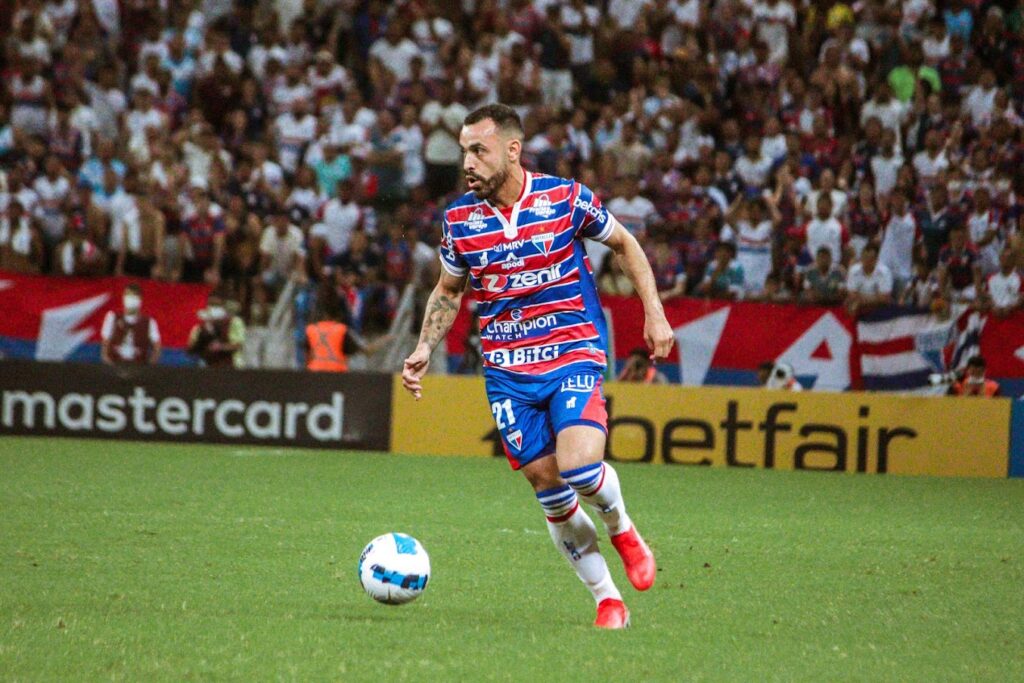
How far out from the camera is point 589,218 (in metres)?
6.84

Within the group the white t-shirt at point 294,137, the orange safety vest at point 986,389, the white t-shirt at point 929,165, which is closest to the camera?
the orange safety vest at point 986,389

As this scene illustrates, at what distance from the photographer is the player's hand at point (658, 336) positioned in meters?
6.46

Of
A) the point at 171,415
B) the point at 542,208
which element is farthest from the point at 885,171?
the point at 542,208

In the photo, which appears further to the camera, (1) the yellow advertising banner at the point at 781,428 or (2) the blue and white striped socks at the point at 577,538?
(1) the yellow advertising banner at the point at 781,428

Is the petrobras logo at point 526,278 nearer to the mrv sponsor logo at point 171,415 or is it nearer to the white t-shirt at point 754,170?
the mrv sponsor logo at point 171,415

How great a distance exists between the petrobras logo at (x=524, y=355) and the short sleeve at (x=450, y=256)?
45 cm

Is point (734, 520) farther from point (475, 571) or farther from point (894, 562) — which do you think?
point (475, 571)

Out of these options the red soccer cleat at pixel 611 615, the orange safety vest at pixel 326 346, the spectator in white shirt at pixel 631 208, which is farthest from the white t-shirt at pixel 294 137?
the red soccer cleat at pixel 611 615

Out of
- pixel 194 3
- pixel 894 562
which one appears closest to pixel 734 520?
pixel 894 562

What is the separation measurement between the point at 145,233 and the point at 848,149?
28.6 feet

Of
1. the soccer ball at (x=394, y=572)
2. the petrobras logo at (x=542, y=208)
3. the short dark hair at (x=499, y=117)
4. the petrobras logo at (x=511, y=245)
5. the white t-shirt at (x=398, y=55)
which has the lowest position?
the soccer ball at (x=394, y=572)

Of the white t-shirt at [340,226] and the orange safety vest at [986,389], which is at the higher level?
the white t-shirt at [340,226]

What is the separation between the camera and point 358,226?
18.5 meters

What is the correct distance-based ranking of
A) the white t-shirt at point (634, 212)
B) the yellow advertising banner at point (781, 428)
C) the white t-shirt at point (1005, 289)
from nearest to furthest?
the yellow advertising banner at point (781, 428) < the white t-shirt at point (1005, 289) < the white t-shirt at point (634, 212)
